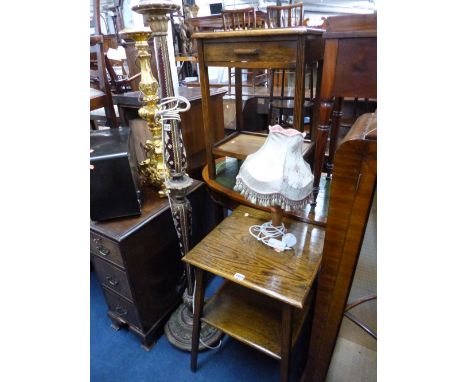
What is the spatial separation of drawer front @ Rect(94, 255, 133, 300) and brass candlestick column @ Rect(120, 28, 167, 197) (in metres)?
0.33

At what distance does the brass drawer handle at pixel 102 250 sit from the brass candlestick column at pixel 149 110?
0.29 m

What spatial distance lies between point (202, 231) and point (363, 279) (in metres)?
0.75

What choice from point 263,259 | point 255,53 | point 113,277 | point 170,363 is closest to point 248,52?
point 255,53

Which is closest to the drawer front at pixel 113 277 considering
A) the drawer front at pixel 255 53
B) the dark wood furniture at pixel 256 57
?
the dark wood furniture at pixel 256 57

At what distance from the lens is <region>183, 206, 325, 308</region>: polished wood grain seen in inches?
28.0

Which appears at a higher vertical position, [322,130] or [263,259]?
[322,130]

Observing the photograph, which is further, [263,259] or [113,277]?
[113,277]

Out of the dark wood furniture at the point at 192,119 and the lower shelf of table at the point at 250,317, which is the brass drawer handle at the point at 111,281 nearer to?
the lower shelf of table at the point at 250,317

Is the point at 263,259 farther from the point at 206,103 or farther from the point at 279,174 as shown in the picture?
the point at 206,103

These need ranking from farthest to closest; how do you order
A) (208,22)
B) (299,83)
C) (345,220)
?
(208,22)
(299,83)
(345,220)

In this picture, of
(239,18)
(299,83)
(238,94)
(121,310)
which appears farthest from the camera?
(239,18)

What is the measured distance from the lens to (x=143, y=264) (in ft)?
3.41

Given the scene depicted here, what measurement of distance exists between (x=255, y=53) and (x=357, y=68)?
1.01 feet

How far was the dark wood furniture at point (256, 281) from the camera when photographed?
2.39ft
